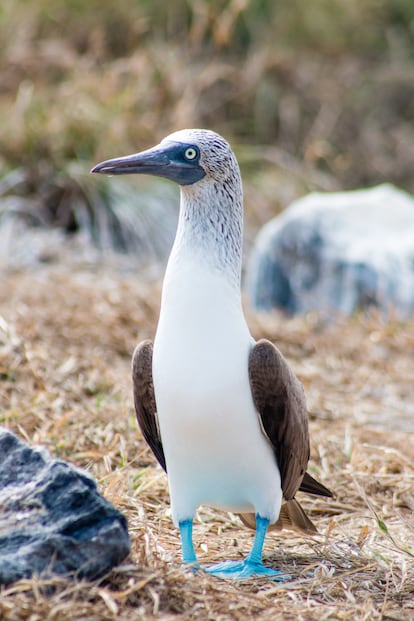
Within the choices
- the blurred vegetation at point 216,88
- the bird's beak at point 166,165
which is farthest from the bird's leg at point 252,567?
the blurred vegetation at point 216,88

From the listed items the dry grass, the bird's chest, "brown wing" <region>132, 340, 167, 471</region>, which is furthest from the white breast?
the dry grass

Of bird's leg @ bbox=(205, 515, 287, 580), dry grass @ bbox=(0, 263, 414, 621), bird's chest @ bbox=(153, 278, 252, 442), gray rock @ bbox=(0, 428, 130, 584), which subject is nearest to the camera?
gray rock @ bbox=(0, 428, 130, 584)

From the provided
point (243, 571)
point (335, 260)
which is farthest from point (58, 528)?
point (335, 260)

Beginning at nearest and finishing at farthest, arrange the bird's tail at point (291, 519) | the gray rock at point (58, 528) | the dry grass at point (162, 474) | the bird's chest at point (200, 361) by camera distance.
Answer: the gray rock at point (58, 528), the dry grass at point (162, 474), the bird's chest at point (200, 361), the bird's tail at point (291, 519)

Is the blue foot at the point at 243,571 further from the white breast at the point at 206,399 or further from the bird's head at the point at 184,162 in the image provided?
the bird's head at the point at 184,162

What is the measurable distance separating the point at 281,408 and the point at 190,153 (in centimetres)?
83

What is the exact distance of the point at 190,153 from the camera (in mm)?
2979

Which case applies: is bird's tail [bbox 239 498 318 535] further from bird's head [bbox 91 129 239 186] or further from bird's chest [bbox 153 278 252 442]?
bird's head [bbox 91 129 239 186]

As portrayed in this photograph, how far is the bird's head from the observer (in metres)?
2.96

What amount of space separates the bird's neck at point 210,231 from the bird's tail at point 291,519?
80 cm

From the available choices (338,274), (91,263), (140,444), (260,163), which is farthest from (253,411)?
(260,163)

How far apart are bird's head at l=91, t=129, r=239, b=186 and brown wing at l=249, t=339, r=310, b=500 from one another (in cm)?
56

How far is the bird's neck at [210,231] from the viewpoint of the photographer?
2.92 metres

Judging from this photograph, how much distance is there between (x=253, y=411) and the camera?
113 inches
